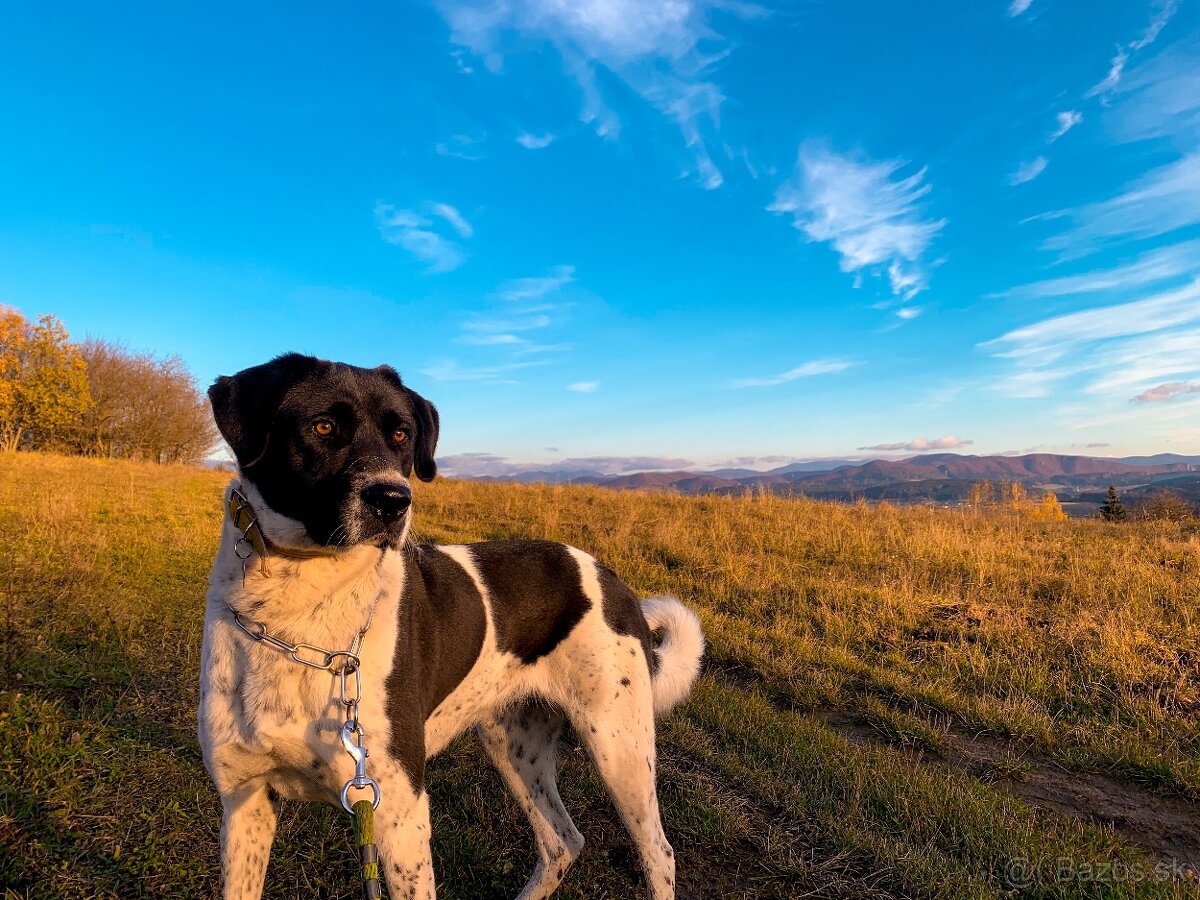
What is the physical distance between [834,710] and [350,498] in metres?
4.69

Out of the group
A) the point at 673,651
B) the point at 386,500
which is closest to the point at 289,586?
the point at 386,500

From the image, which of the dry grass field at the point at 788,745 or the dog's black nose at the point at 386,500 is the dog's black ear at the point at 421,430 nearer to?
the dog's black nose at the point at 386,500

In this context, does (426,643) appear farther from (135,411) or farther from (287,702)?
(135,411)

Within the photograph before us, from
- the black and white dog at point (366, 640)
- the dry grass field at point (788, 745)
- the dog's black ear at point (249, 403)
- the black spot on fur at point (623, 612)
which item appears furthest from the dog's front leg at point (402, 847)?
the dog's black ear at point (249, 403)

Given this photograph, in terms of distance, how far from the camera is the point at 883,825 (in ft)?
11.9

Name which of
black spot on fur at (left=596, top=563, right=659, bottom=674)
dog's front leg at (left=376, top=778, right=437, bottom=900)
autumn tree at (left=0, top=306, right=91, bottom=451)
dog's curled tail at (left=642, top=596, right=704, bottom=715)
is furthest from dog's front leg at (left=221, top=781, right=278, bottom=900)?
autumn tree at (left=0, top=306, right=91, bottom=451)

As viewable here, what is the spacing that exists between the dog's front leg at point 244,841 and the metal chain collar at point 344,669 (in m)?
0.46

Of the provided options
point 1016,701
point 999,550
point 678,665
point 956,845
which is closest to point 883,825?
point 956,845

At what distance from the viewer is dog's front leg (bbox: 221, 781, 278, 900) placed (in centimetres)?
242

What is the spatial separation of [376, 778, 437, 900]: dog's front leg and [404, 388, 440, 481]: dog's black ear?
1.33 metres

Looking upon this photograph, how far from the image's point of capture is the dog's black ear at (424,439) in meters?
3.07

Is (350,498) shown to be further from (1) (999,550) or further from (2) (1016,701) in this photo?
(1) (999,550)

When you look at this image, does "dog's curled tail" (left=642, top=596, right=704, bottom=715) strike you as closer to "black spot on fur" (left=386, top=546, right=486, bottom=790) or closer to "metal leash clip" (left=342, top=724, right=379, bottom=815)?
"black spot on fur" (left=386, top=546, right=486, bottom=790)

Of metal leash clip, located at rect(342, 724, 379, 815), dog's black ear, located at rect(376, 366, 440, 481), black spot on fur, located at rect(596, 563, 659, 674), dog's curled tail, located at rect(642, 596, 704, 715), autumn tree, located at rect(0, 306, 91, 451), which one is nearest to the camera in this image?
metal leash clip, located at rect(342, 724, 379, 815)
